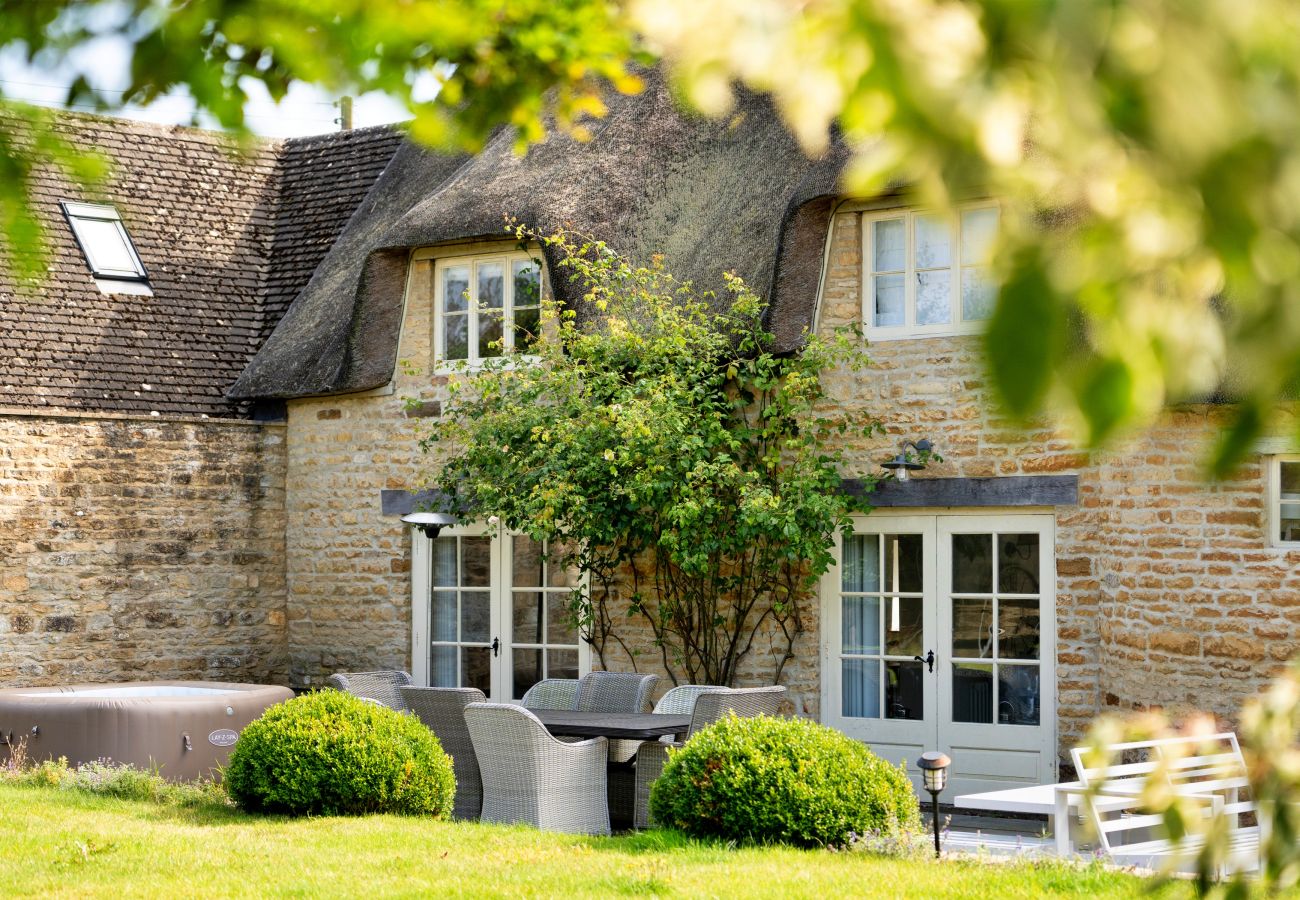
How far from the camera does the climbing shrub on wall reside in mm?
11125

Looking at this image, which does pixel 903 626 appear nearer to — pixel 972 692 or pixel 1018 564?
pixel 972 692

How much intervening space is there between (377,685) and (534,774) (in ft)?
9.27

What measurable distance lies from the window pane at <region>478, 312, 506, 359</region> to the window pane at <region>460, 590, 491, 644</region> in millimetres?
2038

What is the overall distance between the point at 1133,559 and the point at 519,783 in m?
4.26

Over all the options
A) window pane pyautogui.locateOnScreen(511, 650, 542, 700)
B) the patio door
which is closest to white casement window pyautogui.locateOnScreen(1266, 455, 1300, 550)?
the patio door

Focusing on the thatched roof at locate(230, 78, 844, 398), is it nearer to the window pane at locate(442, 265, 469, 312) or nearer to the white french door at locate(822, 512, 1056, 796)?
the window pane at locate(442, 265, 469, 312)

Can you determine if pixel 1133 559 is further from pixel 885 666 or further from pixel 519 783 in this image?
pixel 519 783

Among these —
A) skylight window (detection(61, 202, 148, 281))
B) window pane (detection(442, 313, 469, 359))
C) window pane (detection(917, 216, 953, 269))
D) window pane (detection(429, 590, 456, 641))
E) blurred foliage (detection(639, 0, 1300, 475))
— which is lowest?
window pane (detection(429, 590, 456, 641))

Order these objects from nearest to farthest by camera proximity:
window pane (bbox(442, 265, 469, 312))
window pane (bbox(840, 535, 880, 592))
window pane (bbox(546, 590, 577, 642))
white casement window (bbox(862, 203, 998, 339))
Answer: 1. white casement window (bbox(862, 203, 998, 339))
2. window pane (bbox(840, 535, 880, 592))
3. window pane (bbox(546, 590, 577, 642))
4. window pane (bbox(442, 265, 469, 312))

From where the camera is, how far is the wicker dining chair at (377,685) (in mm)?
11195

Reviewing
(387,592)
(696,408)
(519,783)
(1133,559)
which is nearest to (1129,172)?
(519,783)

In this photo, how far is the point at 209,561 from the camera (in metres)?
13.9

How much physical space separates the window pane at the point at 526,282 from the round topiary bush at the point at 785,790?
572cm

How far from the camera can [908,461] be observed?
435 inches
